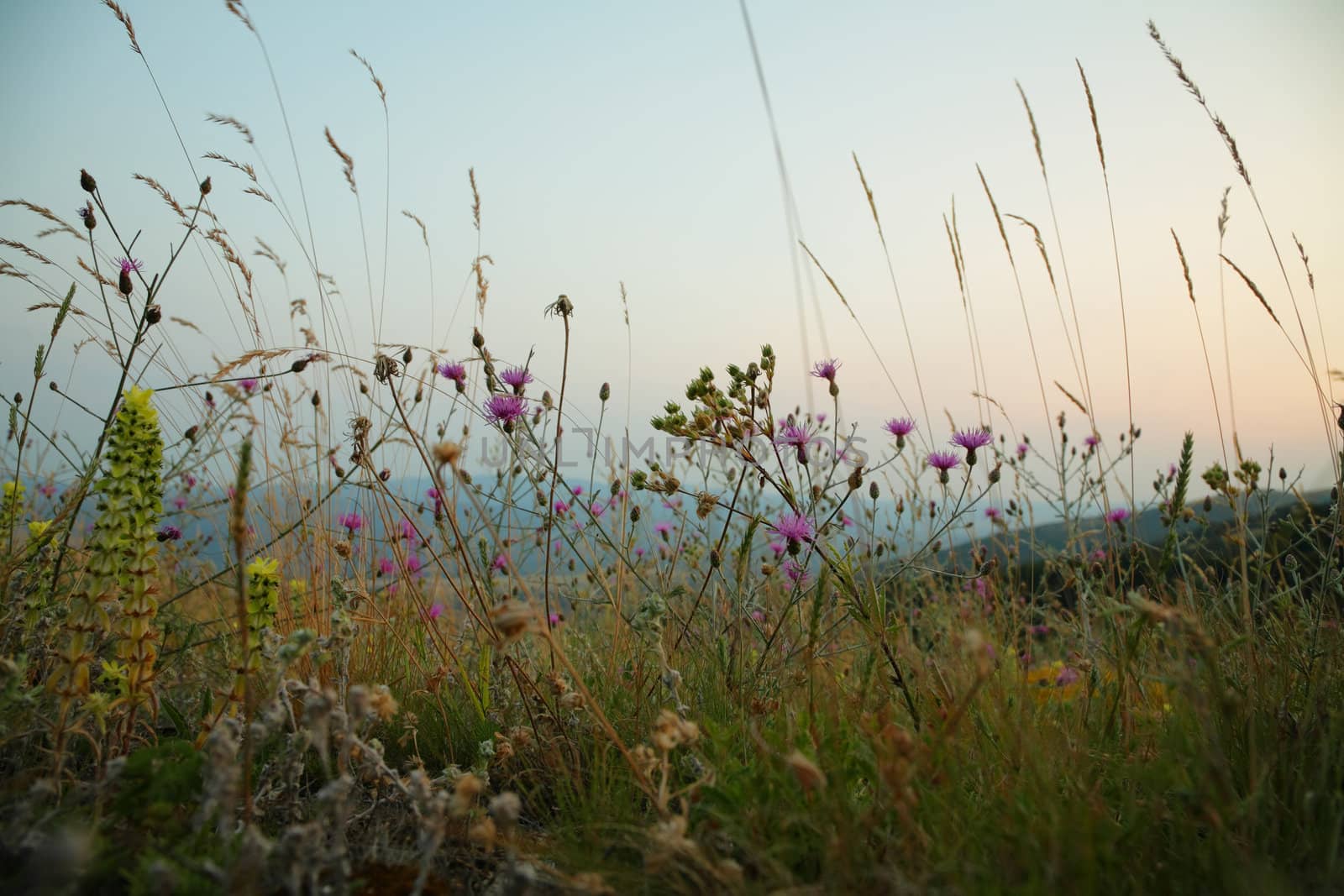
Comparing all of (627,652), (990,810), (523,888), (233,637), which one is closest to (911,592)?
(627,652)

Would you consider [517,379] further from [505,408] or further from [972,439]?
[972,439]

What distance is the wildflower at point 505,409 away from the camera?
215cm

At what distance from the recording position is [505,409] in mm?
2154

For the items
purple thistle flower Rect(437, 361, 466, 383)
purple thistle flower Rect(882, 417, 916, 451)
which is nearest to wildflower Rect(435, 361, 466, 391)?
purple thistle flower Rect(437, 361, 466, 383)

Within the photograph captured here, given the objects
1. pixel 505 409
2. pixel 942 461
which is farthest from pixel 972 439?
pixel 505 409

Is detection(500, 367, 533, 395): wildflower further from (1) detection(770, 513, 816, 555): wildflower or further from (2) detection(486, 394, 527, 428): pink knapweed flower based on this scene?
(1) detection(770, 513, 816, 555): wildflower

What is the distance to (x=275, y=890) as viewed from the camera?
1062 millimetres

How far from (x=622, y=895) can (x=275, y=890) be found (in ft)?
1.68

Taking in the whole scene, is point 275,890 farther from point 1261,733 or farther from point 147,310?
point 1261,733

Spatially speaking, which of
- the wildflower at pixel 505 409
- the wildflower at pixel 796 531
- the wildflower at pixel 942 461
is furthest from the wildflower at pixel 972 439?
the wildflower at pixel 505 409

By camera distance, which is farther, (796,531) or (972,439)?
(972,439)

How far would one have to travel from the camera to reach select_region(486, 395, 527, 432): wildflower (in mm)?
2146

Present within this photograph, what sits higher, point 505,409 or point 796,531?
point 505,409

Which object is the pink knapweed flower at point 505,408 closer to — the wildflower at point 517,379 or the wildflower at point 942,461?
the wildflower at point 517,379
